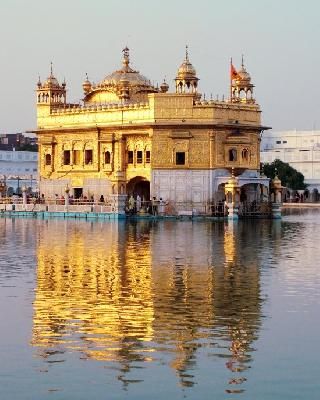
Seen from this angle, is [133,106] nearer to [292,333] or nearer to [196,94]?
[196,94]

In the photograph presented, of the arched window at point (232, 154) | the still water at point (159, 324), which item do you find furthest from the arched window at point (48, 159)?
the still water at point (159, 324)

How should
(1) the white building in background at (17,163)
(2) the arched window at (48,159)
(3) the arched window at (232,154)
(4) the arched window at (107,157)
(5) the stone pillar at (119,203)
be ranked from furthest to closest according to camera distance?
(1) the white building in background at (17,163)
(2) the arched window at (48,159)
(4) the arched window at (107,157)
(3) the arched window at (232,154)
(5) the stone pillar at (119,203)

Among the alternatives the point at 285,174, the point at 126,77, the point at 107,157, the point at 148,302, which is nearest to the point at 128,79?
the point at 126,77

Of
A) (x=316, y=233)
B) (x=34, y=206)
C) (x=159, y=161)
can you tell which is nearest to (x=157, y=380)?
(x=316, y=233)

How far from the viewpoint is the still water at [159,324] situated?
32.9ft

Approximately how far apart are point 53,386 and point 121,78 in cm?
4417

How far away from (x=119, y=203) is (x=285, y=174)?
131 ft

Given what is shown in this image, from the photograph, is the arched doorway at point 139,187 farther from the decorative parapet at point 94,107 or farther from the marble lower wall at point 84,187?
the decorative parapet at point 94,107

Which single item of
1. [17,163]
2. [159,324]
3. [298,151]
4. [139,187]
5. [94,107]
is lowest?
[159,324]

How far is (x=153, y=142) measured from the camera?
48094 mm

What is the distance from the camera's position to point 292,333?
41.6ft

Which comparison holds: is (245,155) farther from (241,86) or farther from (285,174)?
(285,174)

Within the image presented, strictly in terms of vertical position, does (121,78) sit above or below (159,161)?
above

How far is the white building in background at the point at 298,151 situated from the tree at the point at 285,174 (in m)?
9.03
